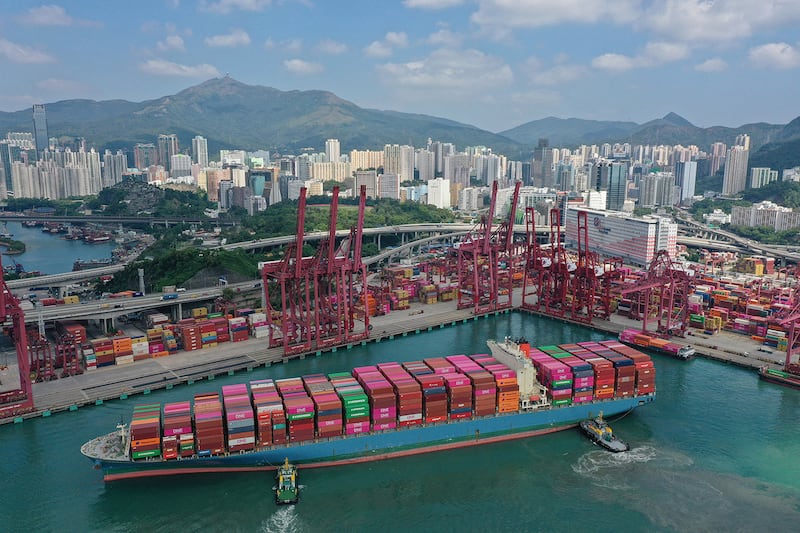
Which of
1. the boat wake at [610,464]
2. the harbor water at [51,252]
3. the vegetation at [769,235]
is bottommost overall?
the harbor water at [51,252]

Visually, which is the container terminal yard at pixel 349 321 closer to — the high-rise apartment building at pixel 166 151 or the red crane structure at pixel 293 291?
the red crane structure at pixel 293 291

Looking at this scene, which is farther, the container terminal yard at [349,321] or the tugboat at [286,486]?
the container terminal yard at [349,321]

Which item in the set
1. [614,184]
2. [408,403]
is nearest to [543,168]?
[614,184]

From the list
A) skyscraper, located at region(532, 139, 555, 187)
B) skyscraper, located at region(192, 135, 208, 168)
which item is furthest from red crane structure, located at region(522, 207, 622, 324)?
skyscraper, located at region(192, 135, 208, 168)

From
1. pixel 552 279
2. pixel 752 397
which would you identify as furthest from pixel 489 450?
pixel 552 279

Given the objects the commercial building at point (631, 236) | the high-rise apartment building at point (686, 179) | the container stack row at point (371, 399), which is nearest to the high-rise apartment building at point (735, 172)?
the high-rise apartment building at point (686, 179)

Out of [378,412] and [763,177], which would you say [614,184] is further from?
[378,412]

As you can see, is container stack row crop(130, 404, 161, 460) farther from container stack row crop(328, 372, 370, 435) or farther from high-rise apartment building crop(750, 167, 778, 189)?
high-rise apartment building crop(750, 167, 778, 189)

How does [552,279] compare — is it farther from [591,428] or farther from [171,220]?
[171,220]
